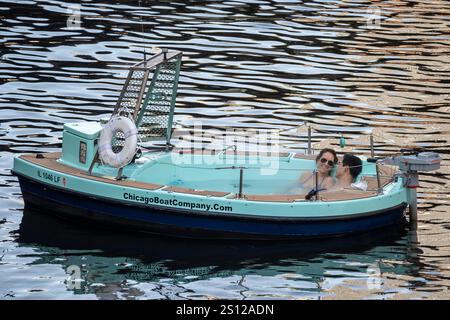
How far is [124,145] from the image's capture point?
74.6ft

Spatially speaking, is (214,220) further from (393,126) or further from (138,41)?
(138,41)

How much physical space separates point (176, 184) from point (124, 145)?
5.53 ft

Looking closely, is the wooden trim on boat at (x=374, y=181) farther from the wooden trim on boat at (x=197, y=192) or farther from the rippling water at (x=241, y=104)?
the wooden trim on boat at (x=197, y=192)

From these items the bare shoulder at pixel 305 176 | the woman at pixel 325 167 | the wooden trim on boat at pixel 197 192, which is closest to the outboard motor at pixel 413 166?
the woman at pixel 325 167

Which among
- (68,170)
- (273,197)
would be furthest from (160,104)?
(273,197)

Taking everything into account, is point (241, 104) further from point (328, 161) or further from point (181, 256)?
point (181, 256)

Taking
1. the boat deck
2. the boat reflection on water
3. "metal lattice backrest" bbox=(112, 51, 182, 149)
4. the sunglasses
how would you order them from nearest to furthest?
the boat reflection on water < the boat deck < "metal lattice backrest" bbox=(112, 51, 182, 149) < the sunglasses

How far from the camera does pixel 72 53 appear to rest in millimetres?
35531

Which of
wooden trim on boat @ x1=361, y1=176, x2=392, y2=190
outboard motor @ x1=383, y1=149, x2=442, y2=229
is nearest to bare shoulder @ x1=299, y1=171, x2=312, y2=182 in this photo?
wooden trim on boat @ x1=361, y1=176, x2=392, y2=190

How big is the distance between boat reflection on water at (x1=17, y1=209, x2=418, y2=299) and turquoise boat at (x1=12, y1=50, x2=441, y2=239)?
23cm

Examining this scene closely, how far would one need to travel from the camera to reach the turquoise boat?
72.8 ft

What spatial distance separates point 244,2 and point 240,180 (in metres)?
21.1

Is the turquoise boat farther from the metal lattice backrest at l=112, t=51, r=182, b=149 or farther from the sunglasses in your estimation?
the sunglasses

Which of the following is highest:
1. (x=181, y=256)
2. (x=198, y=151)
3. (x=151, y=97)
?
(x=151, y=97)
